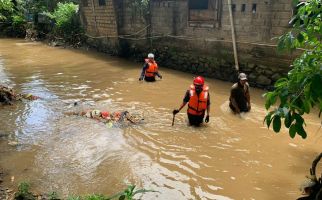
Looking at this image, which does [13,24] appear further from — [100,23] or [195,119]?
[195,119]

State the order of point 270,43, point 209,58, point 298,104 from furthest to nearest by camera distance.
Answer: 1. point 209,58
2. point 270,43
3. point 298,104

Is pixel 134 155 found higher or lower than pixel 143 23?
lower

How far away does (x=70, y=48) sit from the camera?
20.8 m

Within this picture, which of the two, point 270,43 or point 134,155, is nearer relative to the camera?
point 134,155

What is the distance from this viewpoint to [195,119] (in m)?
7.61

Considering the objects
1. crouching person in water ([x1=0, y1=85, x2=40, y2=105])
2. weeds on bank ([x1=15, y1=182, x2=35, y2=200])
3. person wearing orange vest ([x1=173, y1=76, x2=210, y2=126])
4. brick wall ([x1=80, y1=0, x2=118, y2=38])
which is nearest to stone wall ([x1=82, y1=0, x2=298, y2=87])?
brick wall ([x1=80, y1=0, x2=118, y2=38])

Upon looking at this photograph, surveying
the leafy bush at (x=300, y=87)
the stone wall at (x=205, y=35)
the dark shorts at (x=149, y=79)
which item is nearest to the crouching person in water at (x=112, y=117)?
the dark shorts at (x=149, y=79)

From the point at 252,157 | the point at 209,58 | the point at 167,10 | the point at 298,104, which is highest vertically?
the point at 167,10

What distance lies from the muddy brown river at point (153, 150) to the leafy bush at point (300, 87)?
10.1 ft

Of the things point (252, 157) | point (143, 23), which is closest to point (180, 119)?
point (252, 157)

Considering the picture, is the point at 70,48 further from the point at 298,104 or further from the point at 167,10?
the point at 298,104

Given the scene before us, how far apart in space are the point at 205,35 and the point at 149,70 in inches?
107

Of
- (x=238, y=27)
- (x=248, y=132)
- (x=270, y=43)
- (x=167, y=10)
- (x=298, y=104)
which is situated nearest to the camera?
(x=298, y=104)

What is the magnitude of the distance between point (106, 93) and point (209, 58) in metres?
4.32
